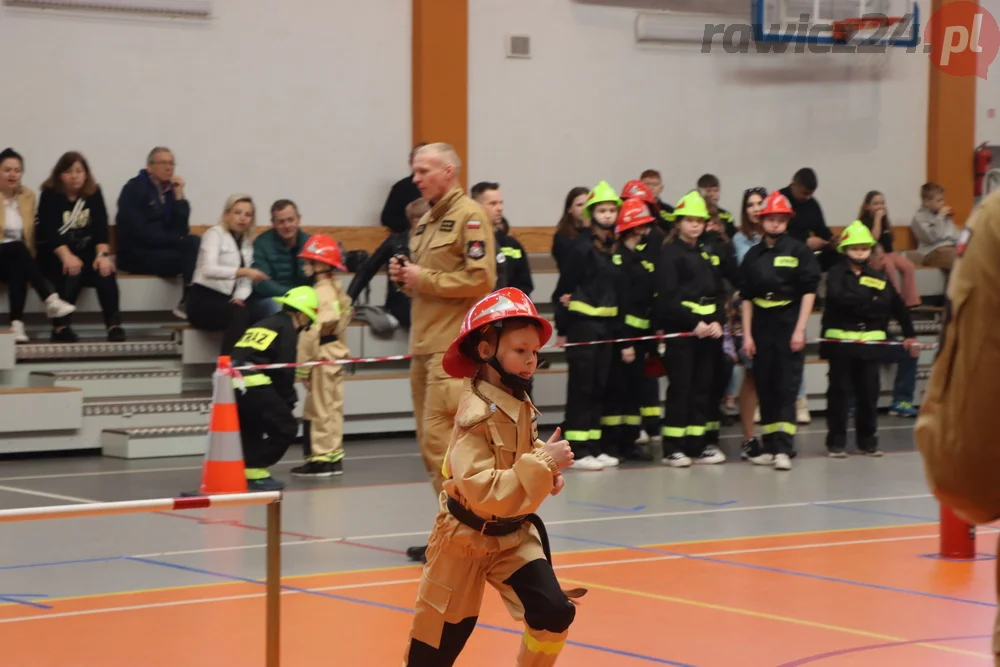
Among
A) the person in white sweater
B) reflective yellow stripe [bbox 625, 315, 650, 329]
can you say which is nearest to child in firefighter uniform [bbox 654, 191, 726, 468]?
reflective yellow stripe [bbox 625, 315, 650, 329]

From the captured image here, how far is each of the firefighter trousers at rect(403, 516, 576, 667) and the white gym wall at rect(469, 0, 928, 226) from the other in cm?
1282

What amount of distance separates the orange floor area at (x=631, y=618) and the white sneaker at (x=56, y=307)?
21.6 feet

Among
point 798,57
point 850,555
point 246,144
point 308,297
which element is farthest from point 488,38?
point 850,555

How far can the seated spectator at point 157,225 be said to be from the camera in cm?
1398

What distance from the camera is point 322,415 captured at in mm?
11508

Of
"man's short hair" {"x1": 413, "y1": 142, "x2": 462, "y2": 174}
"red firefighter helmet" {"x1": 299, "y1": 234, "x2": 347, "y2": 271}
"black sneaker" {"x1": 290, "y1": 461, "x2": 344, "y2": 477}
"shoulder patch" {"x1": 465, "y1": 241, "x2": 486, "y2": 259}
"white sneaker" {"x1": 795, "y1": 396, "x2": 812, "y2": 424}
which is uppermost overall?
"man's short hair" {"x1": 413, "y1": 142, "x2": 462, "y2": 174}

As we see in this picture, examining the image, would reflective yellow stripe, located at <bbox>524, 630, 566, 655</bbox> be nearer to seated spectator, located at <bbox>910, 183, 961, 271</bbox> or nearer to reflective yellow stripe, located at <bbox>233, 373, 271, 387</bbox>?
reflective yellow stripe, located at <bbox>233, 373, 271, 387</bbox>

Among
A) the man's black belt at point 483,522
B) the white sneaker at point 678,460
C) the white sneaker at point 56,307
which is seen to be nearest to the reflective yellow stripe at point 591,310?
the white sneaker at point 678,460

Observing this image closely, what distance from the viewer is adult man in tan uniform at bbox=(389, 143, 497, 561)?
7.45 m

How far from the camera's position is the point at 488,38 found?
56.7 ft

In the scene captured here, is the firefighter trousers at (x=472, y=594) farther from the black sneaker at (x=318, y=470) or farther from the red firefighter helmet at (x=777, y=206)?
the red firefighter helmet at (x=777, y=206)

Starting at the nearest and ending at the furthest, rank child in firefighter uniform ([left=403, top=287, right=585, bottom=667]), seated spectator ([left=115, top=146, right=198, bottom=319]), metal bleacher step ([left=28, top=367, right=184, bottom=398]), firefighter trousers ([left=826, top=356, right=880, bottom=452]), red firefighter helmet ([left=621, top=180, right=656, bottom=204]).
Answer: child in firefighter uniform ([left=403, top=287, right=585, bottom=667]), red firefighter helmet ([left=621, top=180, right=656, bottom=204]), firefighter trousers ([left=826, top=356, right=880, bottom=452]), metal bleacher step ([left=28, top=367, right=184, bottom=398]), seated spectator ([left=115, top=146, right=198, bottom=319])

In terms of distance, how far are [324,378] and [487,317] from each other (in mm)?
6948

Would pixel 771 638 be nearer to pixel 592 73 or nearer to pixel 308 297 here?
pixel 308 297
